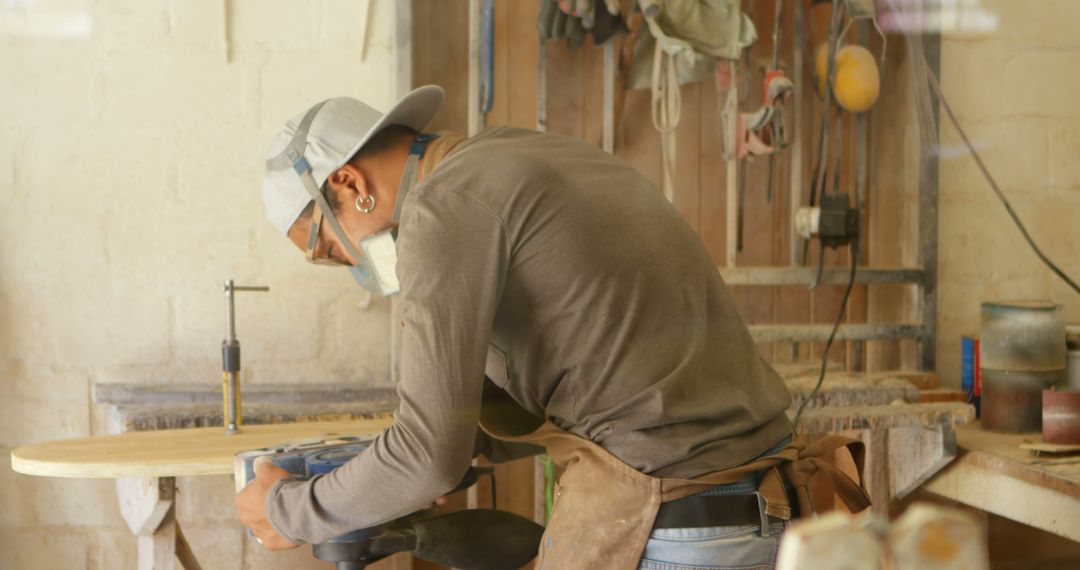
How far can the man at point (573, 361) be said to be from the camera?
92 centimetres

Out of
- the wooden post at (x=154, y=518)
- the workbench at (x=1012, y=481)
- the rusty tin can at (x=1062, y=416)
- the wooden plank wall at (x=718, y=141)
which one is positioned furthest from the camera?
the wooden plank wall at (x=718, y=141)

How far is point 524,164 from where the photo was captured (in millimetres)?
957

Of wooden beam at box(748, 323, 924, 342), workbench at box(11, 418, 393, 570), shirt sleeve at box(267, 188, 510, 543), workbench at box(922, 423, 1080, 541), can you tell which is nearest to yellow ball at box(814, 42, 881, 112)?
wooden beam at box(748, 323, 924, 342)

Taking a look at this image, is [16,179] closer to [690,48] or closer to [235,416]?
[235,416]

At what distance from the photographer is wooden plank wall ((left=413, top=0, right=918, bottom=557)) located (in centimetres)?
204

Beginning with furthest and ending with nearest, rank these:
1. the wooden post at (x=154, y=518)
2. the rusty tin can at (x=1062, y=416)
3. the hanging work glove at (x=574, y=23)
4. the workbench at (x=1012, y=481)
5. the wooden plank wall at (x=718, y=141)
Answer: the wooden plank wall at (x=718, y=141)
the hanging work glove at (x=574, y=23)
the rusty tin can at (x=1062, y=416)
the workbench at (x=1012, y=481)
the wooden post at (x=154, y=518)

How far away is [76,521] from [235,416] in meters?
0.61

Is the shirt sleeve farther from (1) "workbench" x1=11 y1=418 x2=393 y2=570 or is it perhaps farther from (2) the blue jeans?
(1) "workbench" x1=11 y1=418 x2=393 y2=570

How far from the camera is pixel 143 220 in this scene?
193cm

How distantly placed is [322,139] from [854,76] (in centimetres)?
122

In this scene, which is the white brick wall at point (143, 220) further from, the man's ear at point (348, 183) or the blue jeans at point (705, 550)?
the blue jeans at point (705, 550)

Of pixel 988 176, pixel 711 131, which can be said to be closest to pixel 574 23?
pixel 711 131

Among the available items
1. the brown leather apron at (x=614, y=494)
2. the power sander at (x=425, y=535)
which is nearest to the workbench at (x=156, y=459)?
the power sander at (x=425, y=535)

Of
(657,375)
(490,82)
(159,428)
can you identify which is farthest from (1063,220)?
(159,428)
